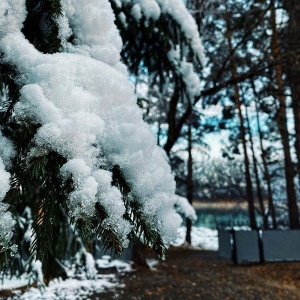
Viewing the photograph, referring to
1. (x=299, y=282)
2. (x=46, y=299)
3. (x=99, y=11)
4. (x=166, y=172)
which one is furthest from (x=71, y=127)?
(x=299, y=282)

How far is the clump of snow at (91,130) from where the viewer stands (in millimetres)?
871

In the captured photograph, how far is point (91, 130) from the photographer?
95 centimetres

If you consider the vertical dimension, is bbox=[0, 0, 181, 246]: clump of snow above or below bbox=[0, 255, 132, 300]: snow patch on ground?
above

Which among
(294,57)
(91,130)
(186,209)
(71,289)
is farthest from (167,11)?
(71,289)

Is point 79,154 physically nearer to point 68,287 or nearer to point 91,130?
point 91,130

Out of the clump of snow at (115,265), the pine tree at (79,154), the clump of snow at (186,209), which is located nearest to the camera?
the pine tree at (79,154)

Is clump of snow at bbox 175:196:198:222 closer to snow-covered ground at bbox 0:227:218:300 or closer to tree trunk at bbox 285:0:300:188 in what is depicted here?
snow-covered ground at bbox 0:227:218:300

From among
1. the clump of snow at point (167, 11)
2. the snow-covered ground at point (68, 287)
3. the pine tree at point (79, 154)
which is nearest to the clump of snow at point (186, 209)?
the snow-covered ground at point (68, 287)

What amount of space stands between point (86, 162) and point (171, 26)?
2906 mm

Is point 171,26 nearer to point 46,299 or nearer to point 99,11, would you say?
point 99,11

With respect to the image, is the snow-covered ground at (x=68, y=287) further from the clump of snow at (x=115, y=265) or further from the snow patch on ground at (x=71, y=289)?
the clump of snow at (x=115, y=265)

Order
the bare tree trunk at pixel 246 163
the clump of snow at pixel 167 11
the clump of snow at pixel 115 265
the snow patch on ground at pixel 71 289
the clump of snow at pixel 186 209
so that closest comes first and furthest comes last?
the clump of snow at pixel 167 11, the snow patch on ground at pixel 71 289, the clump of snow at pixel 186 209, the clump of snow at pixel 115 265, the bare tree trunk at pixel 246 163

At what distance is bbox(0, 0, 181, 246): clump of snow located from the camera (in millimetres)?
871

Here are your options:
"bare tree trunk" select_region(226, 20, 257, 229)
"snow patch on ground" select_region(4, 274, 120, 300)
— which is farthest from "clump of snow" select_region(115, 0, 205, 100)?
"bare tree trunk" select_region(226, 20, 257, 229)
